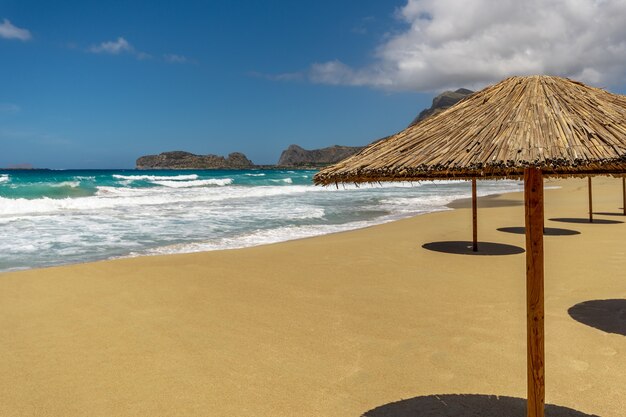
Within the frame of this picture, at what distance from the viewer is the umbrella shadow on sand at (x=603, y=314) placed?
5227mm

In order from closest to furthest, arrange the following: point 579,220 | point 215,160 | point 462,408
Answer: point 462,408 < point 579,220 < point 215,160

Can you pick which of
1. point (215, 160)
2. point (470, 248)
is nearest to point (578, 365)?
point (470, 248)

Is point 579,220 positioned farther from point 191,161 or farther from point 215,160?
point 191,161

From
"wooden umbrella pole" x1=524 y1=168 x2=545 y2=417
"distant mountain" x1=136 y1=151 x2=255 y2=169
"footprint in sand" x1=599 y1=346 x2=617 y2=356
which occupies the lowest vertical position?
"footprint in sand" x1=599 y1=346 x2=617 y2=356

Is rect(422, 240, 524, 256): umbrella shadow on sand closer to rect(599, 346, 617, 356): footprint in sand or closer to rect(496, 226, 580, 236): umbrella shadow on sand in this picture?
rect(496, 226, 580, 236): umbrella shadow on sand

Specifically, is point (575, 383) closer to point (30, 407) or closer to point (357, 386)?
point (357, 386)

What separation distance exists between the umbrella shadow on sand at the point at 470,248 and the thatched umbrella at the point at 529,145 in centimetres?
633

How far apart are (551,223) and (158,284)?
10814 millimetres

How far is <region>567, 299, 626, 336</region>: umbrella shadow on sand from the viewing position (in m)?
5.23

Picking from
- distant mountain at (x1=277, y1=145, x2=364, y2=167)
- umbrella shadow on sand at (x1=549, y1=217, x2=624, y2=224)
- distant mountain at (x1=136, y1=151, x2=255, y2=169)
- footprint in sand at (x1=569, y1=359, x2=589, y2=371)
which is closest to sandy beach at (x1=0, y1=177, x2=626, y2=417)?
footprint in sand at (x1=569, y1=359, x2=589, y2=371)

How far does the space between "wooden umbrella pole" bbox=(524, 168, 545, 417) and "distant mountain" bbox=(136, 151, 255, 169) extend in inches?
4751

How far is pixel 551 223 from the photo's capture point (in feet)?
45.3

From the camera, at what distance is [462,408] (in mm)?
3686

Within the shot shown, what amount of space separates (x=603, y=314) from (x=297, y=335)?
337cm
